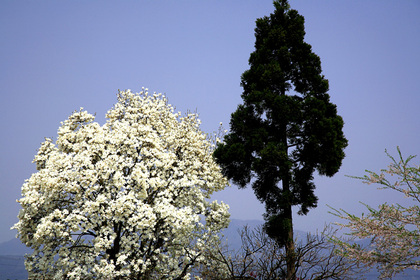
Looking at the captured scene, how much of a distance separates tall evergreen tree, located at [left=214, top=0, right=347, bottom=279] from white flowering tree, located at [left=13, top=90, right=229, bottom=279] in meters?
3.01

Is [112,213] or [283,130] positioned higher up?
[283,130]

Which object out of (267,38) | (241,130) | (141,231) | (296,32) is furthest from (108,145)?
(296,32)

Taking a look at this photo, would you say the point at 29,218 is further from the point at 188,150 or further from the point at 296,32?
the point at 296,32

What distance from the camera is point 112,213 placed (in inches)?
574

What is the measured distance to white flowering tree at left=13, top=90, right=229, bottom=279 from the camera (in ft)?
47.9

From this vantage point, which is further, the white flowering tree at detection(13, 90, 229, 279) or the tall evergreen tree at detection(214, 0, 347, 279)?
the tall evergreen tree at detection(214, 0, 347, 279)

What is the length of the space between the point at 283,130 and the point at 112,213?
1105 cm

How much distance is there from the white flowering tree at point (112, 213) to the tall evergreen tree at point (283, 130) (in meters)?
3.01

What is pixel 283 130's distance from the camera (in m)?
20.4

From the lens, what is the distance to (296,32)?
71.7 feet

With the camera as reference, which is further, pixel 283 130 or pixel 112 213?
pixel 283 130

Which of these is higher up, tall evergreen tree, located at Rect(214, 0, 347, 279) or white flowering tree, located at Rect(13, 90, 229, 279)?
tall evergreen tree, located at Rect(214, 0, 347, 279)

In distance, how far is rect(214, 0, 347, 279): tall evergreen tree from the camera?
1894 centimetres

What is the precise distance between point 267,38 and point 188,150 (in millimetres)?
8760
